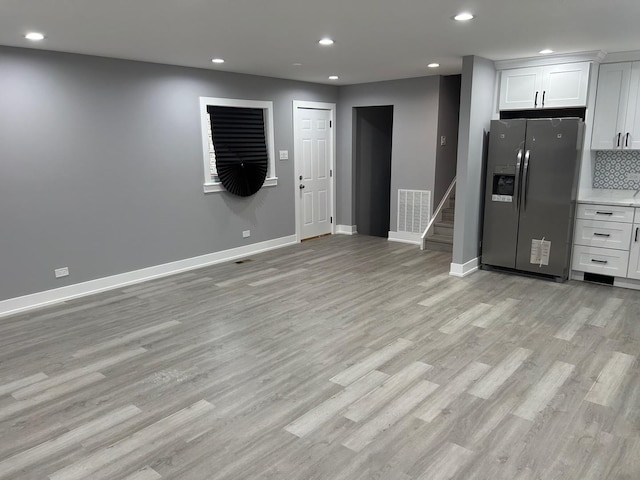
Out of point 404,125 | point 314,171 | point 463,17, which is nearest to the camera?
point 463,17

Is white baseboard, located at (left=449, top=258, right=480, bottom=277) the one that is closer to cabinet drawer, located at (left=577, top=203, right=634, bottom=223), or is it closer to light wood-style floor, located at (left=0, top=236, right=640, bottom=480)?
light wood-style floor, located at (left=0, top=236, right=640, bottom=480)

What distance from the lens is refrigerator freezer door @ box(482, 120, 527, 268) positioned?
17.0 ft

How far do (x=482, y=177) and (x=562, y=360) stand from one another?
2731 millimetres

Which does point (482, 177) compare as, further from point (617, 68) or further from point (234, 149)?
point (234, 149)

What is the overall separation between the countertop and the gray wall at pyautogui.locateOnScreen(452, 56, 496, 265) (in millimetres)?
1117

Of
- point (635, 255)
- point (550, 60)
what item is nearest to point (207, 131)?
point (550, 60)

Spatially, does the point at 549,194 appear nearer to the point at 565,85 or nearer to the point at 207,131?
the point at 565,85

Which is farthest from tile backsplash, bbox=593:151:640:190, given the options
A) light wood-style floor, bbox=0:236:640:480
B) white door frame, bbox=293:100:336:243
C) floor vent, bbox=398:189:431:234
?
white door frame, bbox=293:100:336:243

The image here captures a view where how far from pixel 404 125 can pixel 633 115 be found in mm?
2935

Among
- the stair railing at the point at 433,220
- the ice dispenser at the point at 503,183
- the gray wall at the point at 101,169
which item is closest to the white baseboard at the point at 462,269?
the ice dispenser at the point at 503,183

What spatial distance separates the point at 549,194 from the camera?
505 cm

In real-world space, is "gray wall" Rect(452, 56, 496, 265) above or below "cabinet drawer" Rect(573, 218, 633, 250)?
above

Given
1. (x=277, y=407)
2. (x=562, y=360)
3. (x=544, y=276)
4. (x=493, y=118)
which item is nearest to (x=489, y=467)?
(x=277, y=407)

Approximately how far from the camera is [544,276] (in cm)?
532
